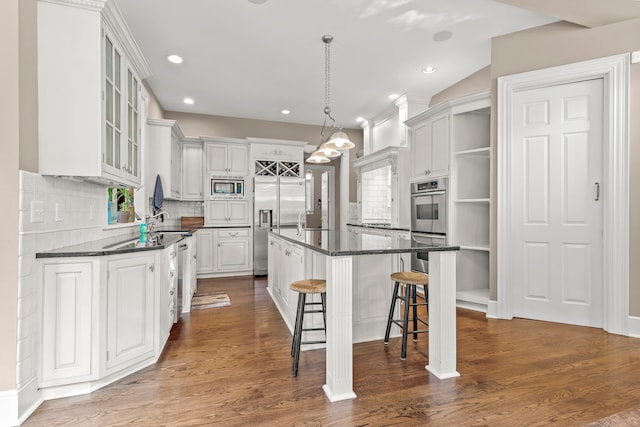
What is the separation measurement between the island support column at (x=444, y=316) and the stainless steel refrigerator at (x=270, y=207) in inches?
150

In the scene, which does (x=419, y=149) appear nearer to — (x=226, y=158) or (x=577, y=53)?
(x=577, y=53)

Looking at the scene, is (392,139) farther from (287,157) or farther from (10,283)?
(10,283)

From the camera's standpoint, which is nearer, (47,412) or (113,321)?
(47,412)

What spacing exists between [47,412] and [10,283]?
2.47ft

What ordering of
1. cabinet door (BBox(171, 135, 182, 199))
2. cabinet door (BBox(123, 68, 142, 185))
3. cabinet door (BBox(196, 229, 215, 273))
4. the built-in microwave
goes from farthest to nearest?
the built-in microwave, cabinet door (BBox(196, 229, 215, 273)), cabinet door (BBox(171, 135, 182, 199)), cabinet door (BBox(123, 68, 142, 185))

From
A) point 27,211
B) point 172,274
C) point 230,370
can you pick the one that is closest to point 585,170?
point 230,370

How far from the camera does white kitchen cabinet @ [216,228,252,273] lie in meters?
5.67

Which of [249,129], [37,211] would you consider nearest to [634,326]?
[37,211]

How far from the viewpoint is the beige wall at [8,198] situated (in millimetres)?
1705

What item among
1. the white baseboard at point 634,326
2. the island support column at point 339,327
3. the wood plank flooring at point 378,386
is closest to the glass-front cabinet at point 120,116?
the wood plank flooring at point 378,386

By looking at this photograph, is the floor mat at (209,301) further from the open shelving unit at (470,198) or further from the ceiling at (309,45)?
the ceiling at (309,45)

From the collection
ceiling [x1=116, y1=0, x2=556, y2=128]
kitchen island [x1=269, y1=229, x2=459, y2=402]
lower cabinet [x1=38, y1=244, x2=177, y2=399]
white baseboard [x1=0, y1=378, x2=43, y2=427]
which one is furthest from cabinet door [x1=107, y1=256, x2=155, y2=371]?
ceiling [x1=116, y1=0, x2=556, y2=128]

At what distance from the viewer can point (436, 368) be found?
7.16 ft

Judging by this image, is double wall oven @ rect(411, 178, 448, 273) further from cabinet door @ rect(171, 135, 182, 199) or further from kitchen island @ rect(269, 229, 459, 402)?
cabinet door @ rect(171, 135, 182, 199)
